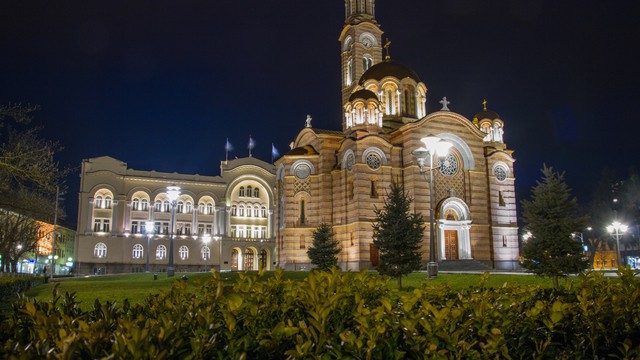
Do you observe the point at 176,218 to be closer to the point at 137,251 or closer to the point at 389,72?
the point at 137,251

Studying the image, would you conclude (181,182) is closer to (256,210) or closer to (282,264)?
(256,210)

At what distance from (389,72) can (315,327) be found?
131ft

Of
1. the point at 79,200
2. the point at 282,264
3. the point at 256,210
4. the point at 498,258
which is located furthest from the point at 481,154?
the point at 79,200

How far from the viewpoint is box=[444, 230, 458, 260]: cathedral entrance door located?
3791cm

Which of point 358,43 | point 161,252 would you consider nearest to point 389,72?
point 358,43

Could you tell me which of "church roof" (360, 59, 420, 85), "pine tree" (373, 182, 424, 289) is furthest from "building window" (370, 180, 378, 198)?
"pine tree" (373, 182, 424, 289)

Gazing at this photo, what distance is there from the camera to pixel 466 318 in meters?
4.62

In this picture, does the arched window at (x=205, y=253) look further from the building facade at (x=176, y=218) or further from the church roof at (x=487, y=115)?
the church roof at (x=487, y=115)

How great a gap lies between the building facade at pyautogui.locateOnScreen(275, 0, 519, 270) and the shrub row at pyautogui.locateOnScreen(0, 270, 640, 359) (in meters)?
31.0

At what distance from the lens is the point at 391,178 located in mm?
37312

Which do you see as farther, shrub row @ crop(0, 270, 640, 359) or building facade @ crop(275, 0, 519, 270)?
building facade @ crop(275, 0, 519, 270)

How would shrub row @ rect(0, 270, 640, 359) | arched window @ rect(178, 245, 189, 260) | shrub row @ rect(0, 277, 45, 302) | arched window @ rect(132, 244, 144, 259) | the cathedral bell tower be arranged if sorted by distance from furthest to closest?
1. arched window @ rect(178, 245, 189, 260)
2. arched window @ rect(132, 244, 144, 259)
3. the cathedral bell tower
4. shrub row @ rect(0, 277, 45, 302)
5. shrub row @ rect(0, 270, 640, 359)

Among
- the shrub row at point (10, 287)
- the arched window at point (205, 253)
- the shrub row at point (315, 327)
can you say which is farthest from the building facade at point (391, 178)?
Answer: the shrub row at point (315, 327)

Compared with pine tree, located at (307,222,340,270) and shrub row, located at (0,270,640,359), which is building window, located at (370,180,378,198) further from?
shrub row, located at (0,270,640,359)
